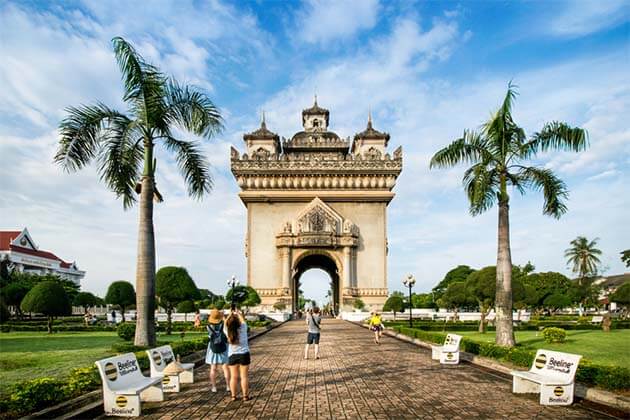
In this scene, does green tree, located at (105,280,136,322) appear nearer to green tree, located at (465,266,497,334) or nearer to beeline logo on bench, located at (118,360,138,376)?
green tree, located at (465,266,497,334)

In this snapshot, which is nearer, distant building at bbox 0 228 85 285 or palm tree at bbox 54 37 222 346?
palm tree at bbox 54 37 222 346

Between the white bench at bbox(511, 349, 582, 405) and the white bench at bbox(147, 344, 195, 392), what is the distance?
6157 millimetres

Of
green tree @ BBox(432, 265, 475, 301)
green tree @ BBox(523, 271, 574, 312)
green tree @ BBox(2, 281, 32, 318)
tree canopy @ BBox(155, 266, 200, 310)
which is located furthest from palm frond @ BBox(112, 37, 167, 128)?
green tree @ BBox(432, 265, 475, 301)

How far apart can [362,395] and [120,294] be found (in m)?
28.8

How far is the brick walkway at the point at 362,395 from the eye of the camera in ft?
24.6

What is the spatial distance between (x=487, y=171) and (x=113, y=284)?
27.5 m

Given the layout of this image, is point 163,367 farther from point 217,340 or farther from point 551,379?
point 551,379

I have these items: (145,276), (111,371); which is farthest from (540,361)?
(145,276)

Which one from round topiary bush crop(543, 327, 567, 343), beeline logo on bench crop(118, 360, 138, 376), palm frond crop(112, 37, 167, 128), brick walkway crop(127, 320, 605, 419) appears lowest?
round topiary bush crop(543, 327, 567, 343)

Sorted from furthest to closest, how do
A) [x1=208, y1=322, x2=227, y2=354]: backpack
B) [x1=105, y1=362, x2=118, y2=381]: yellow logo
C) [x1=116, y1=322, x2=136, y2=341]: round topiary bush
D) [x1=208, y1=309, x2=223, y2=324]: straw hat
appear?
[x1=116, y1=322, x2=136, y2=341]: round topiary bush → [x1=208, y1=322, x2=227, y2=354]: backpack → [x1=208, y1=309, x2=223, y2=324]: straw hat → [x1=105, y1=362, x2=118, y2=381]: yellow logo

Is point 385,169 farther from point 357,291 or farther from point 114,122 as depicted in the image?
point 114,122

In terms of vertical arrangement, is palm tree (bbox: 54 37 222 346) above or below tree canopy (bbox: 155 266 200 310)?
above

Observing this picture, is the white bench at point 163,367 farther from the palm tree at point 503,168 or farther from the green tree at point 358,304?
the green tree at point 358,304

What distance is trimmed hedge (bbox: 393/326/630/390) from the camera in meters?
8.42
